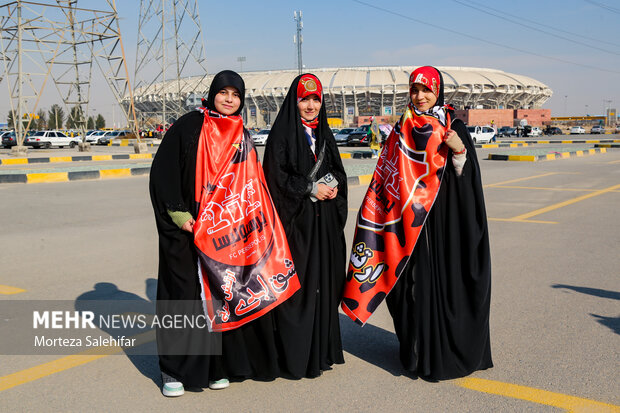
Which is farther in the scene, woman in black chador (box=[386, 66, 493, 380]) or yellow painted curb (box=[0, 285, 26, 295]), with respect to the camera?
yellow painted curb (box=[0, 285, 26, 295])

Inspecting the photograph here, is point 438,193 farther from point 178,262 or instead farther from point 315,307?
point 178,262

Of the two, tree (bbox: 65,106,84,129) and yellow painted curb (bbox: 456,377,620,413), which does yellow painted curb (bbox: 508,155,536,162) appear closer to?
yellow painted curb (bbox: 456,377,620,413)

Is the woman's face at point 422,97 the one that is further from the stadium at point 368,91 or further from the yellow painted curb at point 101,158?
the stadium at point 368,91

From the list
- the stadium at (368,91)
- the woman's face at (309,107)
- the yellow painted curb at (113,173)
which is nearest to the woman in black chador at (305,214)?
the woman's face at (309,107)

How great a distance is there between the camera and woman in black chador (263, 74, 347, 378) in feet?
10.5

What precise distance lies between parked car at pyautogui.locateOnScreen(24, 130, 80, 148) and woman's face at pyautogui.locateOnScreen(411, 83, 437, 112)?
4202cm

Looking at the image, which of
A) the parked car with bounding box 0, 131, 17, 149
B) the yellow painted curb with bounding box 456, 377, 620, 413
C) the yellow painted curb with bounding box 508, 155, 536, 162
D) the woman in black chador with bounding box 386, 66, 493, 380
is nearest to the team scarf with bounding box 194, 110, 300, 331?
the woman in black chador with bounding box 386, 66, 493, 380

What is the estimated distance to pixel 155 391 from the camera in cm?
312

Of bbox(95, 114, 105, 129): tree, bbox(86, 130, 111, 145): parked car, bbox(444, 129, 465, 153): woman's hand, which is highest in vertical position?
bbox(95, 114, 105, 129): tree

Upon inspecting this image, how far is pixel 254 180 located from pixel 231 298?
0.60 metres

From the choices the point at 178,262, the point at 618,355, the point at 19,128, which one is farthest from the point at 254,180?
the point at 19,128

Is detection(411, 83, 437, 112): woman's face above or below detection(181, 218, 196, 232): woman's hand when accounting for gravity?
above

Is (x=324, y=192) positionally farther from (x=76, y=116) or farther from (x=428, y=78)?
(x=76, y=116)

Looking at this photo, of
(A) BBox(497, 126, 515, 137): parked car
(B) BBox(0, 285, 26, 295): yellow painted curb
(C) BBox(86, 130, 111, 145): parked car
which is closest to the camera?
(B) BBox(0, 285, 26, 295): yellow painted curb
